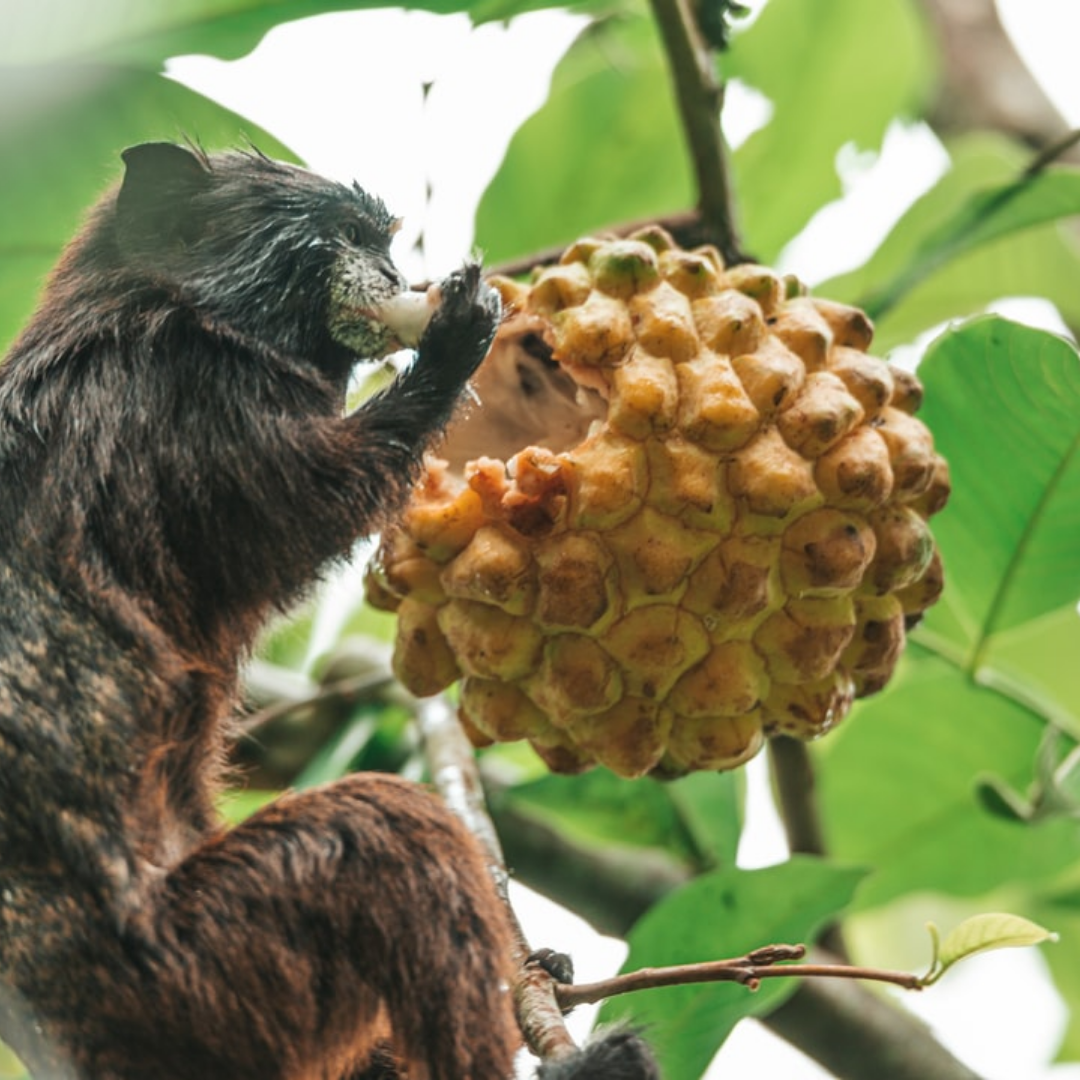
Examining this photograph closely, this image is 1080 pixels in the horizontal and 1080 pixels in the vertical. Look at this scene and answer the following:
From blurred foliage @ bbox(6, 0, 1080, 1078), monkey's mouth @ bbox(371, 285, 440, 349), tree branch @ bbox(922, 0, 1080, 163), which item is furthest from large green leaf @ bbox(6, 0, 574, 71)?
tree branch @ bbox(922, 0, 1080, 163)

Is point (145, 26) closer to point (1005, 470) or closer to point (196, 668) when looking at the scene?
point (196, 668)

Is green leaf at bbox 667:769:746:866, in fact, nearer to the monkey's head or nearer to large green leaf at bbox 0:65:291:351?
the monkey's head

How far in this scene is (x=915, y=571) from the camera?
7.35ft

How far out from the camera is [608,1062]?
6.50 ft

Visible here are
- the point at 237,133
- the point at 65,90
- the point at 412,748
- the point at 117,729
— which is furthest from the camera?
the point at 412,748

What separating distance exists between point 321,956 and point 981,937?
28.7 inches

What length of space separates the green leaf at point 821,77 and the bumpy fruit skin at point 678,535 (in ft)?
4.51

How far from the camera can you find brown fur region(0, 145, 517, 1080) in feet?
6.36

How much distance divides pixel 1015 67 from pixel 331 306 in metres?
2.03

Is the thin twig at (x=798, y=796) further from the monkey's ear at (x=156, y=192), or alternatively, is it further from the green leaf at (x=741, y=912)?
the monkey's ear at (x=156, y=192)

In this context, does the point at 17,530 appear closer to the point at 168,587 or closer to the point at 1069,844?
the point at 168,587

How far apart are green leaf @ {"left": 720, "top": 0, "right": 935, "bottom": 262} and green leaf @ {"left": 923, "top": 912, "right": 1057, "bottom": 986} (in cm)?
194

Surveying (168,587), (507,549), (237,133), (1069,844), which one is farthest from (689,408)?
(1069,844)

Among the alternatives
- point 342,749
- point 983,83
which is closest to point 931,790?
point 342,749
